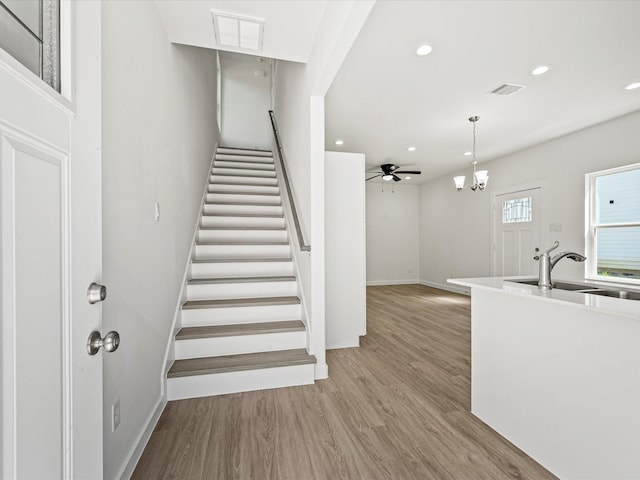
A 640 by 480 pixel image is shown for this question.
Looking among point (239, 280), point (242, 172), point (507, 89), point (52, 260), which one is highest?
point (507, 89)

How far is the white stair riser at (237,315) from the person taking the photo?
2.55 metres

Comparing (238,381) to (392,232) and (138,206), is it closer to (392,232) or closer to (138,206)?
(138,206)

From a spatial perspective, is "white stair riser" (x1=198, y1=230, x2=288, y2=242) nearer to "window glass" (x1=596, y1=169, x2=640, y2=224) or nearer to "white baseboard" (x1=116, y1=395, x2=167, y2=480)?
"white baseboard" (x1=116, y1=395, x2=167, y2=480)

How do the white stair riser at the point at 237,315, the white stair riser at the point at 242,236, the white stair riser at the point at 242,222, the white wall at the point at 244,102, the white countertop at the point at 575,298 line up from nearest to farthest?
1. the white countertop at the point at 575,298
2. the white stair riser at the point at 237,315
3. the white stair riser at the point at 242,236
4. the white stair riser at the point at 242,222
5. the white wall at the point at 244,102

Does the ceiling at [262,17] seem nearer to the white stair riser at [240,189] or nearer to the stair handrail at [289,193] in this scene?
the stair handrail at [289,193]

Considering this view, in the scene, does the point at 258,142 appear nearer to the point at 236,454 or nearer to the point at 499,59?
the point at 499,59

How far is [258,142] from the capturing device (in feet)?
22.2

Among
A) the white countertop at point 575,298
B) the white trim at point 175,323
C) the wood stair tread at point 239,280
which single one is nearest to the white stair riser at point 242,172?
the white trim at point 175,323

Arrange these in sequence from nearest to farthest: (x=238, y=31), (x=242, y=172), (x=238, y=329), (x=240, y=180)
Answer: (x=238, y=31) → (x=238, y=329) → (x=240, y=180) → (x=242, y=172)

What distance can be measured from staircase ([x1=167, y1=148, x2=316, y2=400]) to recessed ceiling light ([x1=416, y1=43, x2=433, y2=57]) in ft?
7.31

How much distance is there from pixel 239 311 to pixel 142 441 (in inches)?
44.6

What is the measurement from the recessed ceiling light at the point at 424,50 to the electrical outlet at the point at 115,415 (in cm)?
298

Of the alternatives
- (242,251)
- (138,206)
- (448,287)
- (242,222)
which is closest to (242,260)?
(242,251)

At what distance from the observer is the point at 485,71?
2.68 meters
